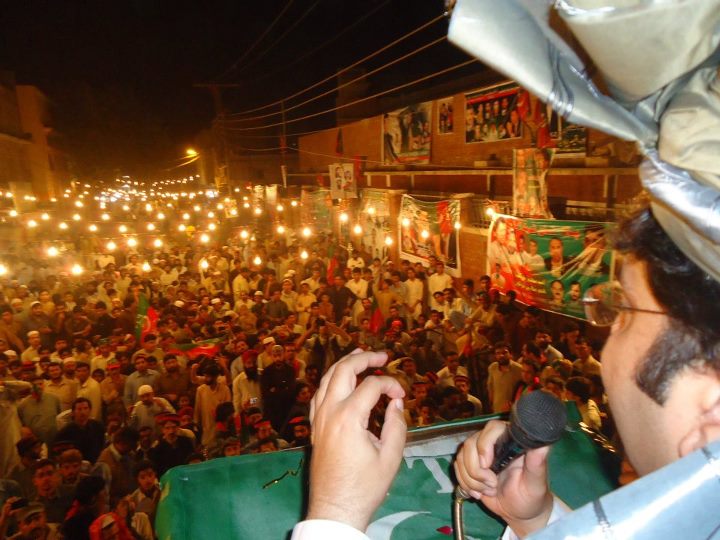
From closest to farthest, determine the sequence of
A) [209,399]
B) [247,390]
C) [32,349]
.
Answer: [209,399], [247,390], [32,349]

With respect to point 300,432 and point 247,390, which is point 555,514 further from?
point 247,390

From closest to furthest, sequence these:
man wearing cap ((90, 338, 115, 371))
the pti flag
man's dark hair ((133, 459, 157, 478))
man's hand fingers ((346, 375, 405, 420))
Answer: man's hand fingers ((346, 375, 405, 420)), man's dark hair ((133, 459, 157, 478)), man wearing cap ((90, 338, 115, 371)), the pti flag

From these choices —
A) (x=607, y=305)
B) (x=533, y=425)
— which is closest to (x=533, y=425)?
(x=533, y=425)

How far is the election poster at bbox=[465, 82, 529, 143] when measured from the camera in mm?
9609

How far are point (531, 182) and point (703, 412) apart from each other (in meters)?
8.17

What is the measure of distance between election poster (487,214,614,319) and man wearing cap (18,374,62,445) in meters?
7.40

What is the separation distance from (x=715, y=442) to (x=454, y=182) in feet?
39.7

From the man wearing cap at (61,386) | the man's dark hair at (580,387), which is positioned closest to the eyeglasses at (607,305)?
the man's dark hair at (580,387)

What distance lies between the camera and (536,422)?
59.1 inches

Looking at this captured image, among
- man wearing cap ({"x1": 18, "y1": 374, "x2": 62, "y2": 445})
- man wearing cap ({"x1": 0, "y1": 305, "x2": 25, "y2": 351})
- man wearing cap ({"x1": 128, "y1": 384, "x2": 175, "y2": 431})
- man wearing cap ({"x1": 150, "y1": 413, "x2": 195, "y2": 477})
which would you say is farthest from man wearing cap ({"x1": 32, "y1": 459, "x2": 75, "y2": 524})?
man wearing cap ({"x1": 0, "y1": 305, "x2": 25, "y2": 351})

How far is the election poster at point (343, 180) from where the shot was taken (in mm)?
15289

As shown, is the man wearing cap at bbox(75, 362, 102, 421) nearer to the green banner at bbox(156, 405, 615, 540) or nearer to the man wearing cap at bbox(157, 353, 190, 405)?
the man wearing cap at bbox(157, 353, 190, 405)

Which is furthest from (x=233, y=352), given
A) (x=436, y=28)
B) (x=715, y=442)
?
(x=436, y=28)

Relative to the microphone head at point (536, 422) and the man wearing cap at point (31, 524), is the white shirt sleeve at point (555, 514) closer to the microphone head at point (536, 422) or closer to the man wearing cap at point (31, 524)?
the microphone head at point (536, 422)
